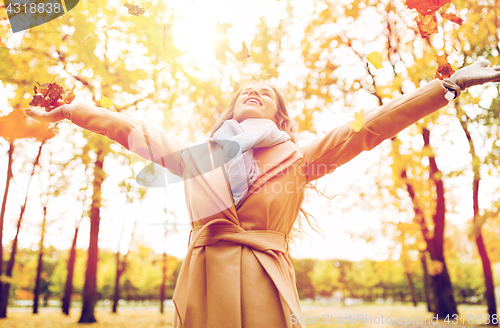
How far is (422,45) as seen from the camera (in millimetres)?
5832

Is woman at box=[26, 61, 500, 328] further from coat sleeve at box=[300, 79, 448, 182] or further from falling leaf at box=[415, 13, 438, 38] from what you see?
falling leaf at box=[415, 13, 438, 38]

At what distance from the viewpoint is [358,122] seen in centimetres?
151

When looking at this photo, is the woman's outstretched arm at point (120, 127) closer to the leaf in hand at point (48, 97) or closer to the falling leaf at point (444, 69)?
the leaf in hand at point (48, 97)

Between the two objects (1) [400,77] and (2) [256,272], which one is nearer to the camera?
(2) [256,272]

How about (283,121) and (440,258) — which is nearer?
(283,121)

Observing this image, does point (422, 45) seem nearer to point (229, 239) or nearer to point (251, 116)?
point (251, 116)

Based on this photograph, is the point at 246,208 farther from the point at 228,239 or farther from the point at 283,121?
the point at 283,121

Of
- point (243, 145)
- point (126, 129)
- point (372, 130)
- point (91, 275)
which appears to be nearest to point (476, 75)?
point (372, 130)

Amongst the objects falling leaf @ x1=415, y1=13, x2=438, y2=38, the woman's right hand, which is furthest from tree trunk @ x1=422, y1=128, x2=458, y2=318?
the woman's right hand

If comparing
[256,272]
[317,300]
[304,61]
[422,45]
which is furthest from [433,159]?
[317,300]

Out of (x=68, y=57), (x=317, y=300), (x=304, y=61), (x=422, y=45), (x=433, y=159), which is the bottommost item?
(x=317, y=300)

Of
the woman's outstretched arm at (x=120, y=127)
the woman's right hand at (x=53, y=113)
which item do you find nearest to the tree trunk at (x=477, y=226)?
the woman's outstretched arm at (x=120, y=127)

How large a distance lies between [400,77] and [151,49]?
14.0 ft

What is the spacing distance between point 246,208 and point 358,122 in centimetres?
72
